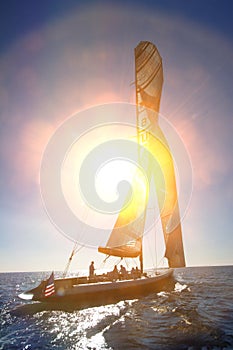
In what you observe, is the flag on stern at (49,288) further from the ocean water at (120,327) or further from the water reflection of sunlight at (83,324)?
the water reflection of sunlight at (83,324)

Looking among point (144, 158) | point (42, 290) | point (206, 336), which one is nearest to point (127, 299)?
point (42, 290)

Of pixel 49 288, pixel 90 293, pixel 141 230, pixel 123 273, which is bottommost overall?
pixel 90 293

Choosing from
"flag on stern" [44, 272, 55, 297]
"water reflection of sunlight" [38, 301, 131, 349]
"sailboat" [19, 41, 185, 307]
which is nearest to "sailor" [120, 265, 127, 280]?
"sailboat" [19, 41, 185, 307]

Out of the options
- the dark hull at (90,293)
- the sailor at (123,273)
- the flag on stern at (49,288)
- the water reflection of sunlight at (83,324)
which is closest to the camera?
the water reflection of sunlight at (83,324)

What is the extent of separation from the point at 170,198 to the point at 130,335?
76.7 feet

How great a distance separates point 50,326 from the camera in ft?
39.0

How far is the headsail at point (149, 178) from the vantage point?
27967 mm

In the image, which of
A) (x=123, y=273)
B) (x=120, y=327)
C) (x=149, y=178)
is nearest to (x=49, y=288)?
(x=120, y=327)

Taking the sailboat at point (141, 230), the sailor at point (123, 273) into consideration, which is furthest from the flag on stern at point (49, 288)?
the sailor at point (123, 273)

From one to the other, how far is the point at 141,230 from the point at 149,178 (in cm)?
839

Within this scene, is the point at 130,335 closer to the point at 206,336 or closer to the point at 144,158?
the point at 206,336

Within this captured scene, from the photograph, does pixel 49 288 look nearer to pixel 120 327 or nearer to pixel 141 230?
pixel 120 327

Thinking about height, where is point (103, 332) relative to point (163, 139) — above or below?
below

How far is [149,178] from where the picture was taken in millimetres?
34531
